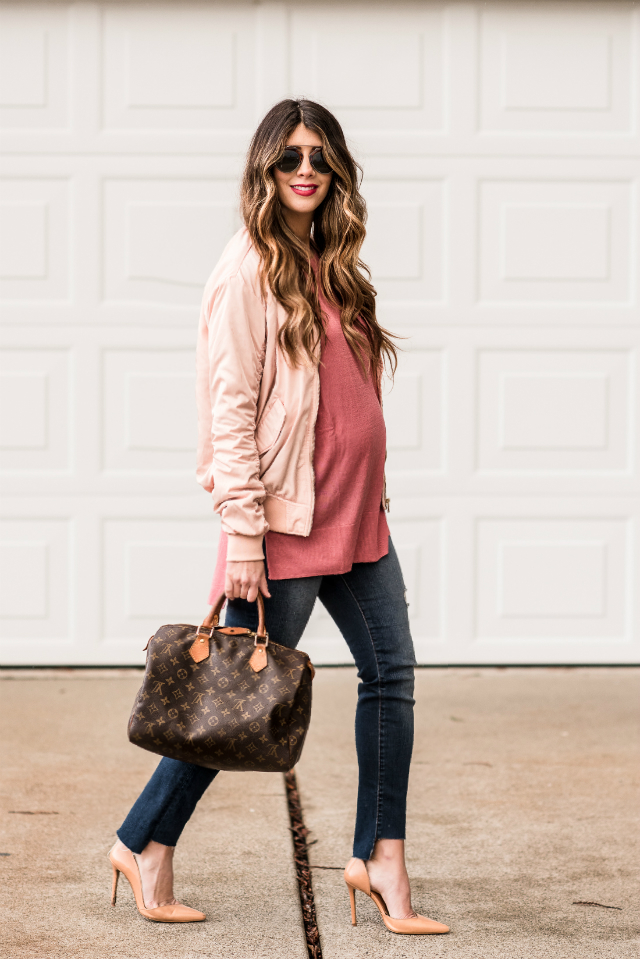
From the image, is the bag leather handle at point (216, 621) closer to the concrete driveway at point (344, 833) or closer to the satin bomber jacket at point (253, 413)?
the satin bomber jacket at point (253, 413)

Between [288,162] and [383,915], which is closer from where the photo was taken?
[288,162]

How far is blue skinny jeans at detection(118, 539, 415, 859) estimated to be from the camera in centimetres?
222

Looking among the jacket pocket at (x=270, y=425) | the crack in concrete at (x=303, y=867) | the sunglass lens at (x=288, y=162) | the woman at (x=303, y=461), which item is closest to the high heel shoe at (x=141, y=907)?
the woman at (x=303, y=461)

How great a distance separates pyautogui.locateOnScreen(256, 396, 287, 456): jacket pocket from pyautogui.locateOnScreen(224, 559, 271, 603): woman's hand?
9.1 inches

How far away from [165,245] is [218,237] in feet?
0.70

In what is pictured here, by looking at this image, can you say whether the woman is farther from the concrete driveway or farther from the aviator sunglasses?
the concrete driveway

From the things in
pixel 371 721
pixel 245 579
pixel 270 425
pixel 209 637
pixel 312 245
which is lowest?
pixel 371 721

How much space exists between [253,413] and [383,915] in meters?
1.11

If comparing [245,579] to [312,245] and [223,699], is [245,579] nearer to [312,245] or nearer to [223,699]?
[223,699]

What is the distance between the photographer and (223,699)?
2064mm

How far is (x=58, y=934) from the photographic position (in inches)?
86.0

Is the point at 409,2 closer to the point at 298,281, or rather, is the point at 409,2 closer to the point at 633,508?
the point at 633,508

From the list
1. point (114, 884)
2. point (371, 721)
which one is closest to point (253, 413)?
point (371, 721)

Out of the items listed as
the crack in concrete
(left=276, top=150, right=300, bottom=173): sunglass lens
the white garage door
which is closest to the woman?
(left=276, top=150, right=300, bottom=173): sunglass lens
